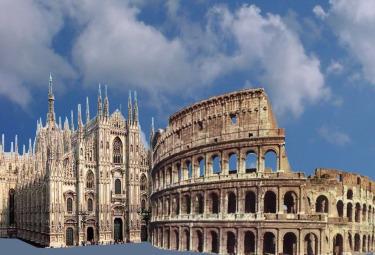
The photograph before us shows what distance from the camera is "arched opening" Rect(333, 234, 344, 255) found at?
4469 cm

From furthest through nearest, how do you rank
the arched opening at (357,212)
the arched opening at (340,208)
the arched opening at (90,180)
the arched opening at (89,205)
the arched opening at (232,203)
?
1. the arched opening at (90,180)
2. the arched opening at (89,205)
3. the arched opening at (357,212)
4. the arched opening at (232,203)
5. the arched opening at (340,208)

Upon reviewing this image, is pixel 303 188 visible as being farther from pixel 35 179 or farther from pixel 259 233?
pixel 35 179

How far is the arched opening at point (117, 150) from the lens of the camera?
72.9 m

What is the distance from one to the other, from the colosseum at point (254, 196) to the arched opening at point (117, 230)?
2006cm

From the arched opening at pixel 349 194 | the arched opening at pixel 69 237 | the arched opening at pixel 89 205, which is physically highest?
the arched opening at pixel 349 194

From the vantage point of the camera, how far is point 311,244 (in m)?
44.3

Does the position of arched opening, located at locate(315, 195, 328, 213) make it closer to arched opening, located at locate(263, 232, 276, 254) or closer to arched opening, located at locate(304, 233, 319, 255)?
arched opening, located at locate(304, 233, 319, 255)

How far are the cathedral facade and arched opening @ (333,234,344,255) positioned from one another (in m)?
34.9

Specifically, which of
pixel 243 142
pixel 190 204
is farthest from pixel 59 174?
pixel 243 142

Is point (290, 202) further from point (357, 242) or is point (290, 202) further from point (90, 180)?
point (90, 180)

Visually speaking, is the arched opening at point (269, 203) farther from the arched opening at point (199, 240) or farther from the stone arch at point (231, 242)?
the arched opening at point (199, 240)

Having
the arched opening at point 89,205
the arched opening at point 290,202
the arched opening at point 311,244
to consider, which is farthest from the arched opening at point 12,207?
the arched opening at point 311,244

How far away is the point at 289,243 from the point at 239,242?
16.4 feet

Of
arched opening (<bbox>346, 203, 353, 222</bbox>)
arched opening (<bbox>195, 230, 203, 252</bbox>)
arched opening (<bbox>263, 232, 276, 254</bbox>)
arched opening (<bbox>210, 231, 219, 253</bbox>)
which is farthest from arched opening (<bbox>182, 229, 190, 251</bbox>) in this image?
arched opening (<bbox>346, 203, 353, 222</bbox>)
